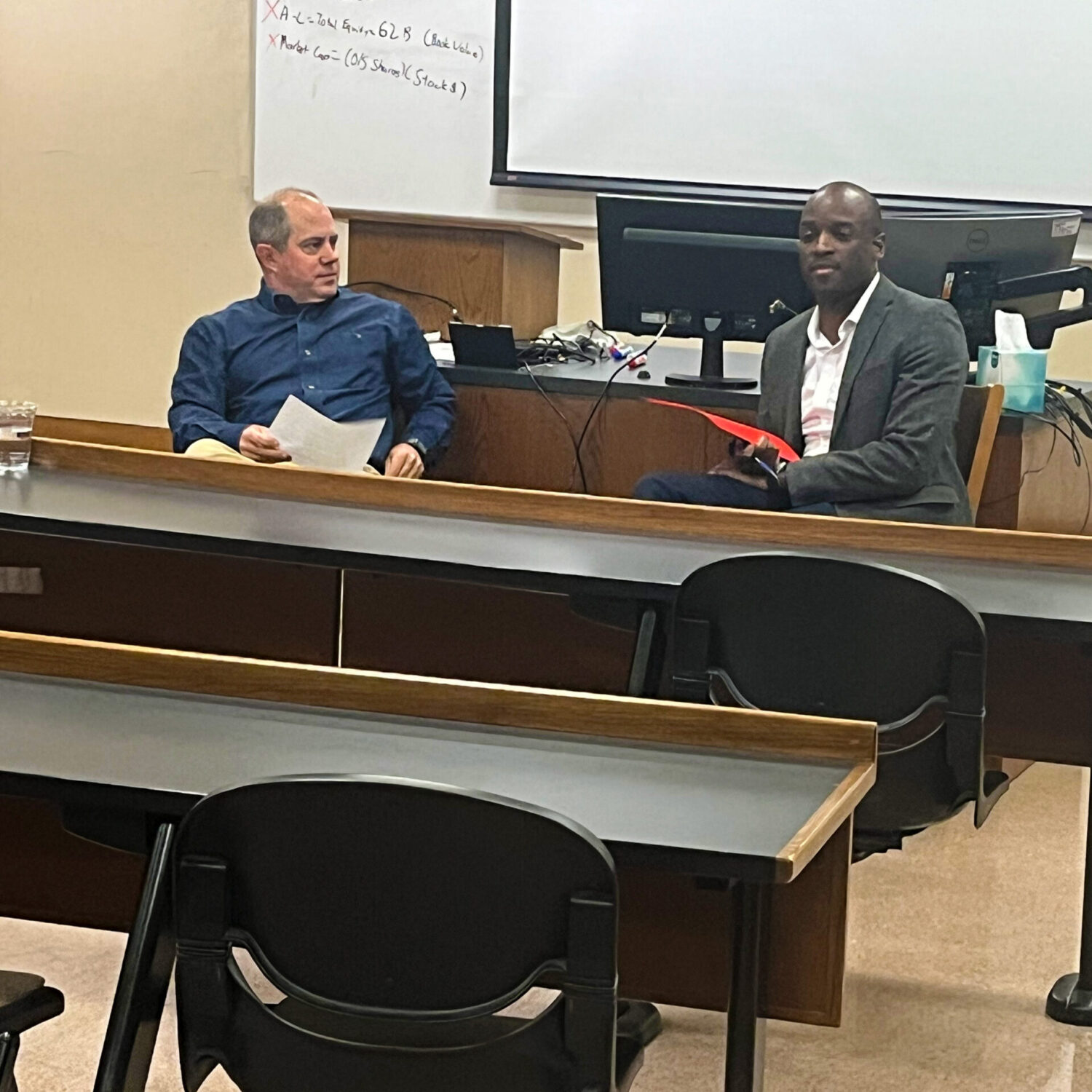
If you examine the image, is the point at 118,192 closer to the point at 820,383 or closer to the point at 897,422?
the point at 820,383

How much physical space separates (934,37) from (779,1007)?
409 cm

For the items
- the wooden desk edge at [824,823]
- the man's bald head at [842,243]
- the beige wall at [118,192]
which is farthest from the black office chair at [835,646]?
the beige wall at [118,192]

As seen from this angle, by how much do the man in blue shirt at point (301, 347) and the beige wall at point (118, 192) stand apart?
1.64 metres

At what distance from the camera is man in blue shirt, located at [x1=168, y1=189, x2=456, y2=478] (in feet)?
13.7

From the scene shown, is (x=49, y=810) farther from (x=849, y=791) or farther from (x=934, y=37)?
(x=934, y=37)

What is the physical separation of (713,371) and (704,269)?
0.24 m

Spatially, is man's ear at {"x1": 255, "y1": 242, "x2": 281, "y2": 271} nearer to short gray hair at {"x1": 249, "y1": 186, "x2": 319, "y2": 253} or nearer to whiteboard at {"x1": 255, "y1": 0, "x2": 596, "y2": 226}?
short gray hair at {"x1": 249, "y1": 186, "x2": 319, "y2": 253}

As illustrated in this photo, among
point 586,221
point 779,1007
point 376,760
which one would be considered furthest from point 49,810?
point 586,221

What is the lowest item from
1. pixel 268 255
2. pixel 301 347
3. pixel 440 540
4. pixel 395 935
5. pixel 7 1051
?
pixel 7 1051

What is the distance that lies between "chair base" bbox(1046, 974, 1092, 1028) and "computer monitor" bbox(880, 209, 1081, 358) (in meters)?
1.65

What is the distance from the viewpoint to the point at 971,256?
12.5 ft

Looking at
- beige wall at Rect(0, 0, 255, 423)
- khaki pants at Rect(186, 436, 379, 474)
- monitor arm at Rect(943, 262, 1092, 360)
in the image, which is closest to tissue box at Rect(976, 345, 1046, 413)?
monitor arm at Rect(943, 262, 1092, 360)

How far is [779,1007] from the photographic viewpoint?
5.70ft

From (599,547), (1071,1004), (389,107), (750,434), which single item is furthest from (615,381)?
(389,107)
